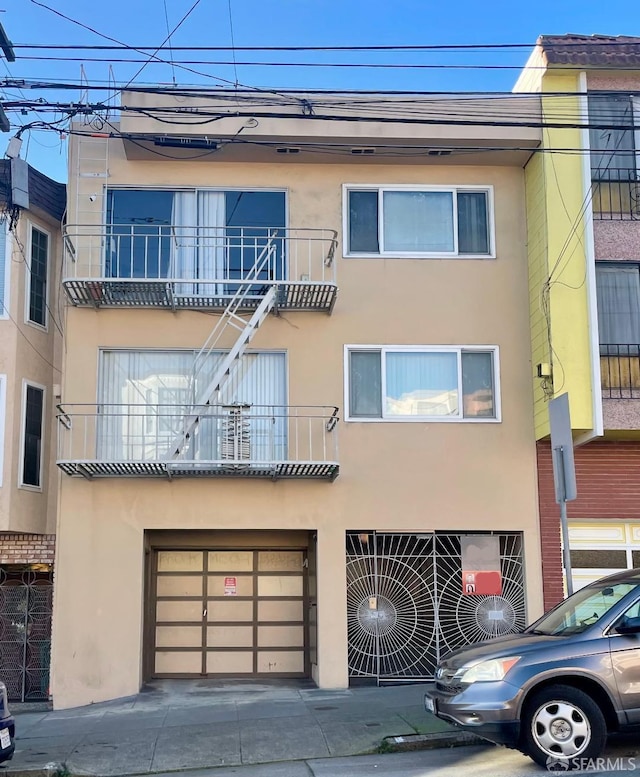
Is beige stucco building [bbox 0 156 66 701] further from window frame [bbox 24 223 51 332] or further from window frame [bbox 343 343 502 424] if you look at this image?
window frame [bbox 343 343 502 424]

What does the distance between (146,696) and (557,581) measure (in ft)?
20.4

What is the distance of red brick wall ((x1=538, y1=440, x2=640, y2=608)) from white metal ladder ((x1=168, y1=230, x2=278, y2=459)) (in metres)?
4.75

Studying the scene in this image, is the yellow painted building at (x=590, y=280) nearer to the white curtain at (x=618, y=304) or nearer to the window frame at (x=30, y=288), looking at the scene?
the white curtain at (x=618, y=304)

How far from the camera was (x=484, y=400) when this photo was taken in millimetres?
14344

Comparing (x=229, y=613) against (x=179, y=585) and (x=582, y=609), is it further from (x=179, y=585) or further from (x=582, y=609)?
(x=582, y=609)

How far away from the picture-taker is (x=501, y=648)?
27.7ft

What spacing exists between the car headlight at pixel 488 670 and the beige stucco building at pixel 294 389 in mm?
5103

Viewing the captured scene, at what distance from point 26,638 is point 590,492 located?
8893mm

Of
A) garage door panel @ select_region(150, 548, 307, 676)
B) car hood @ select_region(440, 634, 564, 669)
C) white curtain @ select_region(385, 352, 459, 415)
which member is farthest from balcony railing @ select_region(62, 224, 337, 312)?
car hood @ select_region(440, 634, 564, 669)

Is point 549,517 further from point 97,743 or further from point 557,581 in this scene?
point 97,743

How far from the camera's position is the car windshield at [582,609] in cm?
856

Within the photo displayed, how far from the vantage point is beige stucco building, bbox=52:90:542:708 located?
44.7 ft

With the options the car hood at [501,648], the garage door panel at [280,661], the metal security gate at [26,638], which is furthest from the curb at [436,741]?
the metal security gate at [26,638]

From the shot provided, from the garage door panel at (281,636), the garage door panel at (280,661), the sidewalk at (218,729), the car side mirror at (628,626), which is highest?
the car side mirror at (628,626)
